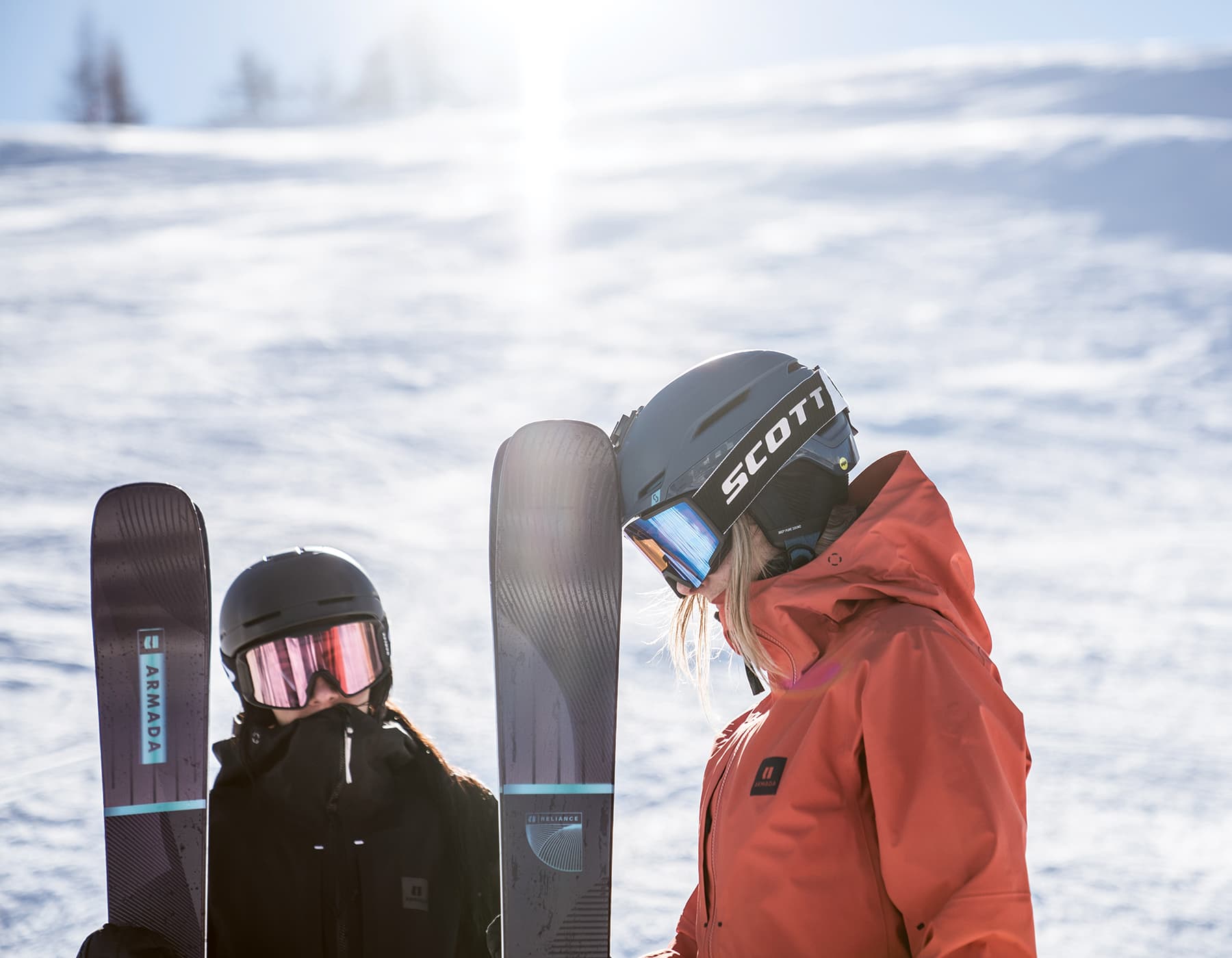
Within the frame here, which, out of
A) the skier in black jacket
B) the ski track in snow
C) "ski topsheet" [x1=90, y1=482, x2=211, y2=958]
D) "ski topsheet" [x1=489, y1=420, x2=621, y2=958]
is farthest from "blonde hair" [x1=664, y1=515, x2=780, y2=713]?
the ski track in snow

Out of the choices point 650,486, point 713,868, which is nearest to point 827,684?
point 713,868

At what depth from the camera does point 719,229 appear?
1630 centimetres

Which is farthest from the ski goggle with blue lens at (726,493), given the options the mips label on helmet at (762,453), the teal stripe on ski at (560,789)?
the teal stripe on ski at (560,789)

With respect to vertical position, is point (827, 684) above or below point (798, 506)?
below

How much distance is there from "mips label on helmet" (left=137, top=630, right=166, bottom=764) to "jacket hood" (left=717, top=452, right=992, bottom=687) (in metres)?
1.44

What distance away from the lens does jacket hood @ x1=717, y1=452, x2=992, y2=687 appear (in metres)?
1.94

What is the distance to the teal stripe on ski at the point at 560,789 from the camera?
2.56 meters

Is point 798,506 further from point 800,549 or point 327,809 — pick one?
point 327,809

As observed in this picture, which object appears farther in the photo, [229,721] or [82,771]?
[229,721]

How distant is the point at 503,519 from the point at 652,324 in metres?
9.86

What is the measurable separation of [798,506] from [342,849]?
1.11 metres

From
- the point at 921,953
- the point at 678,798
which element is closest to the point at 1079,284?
the point at 678,798

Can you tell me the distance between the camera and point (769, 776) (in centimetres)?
195

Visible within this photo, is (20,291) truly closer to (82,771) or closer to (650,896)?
(82,771)
